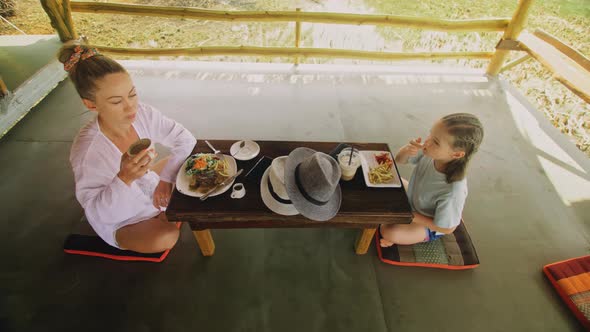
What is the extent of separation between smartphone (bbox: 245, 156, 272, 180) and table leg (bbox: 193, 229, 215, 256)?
53cm

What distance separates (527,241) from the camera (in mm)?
2523

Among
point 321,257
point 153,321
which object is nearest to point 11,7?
point 153,321

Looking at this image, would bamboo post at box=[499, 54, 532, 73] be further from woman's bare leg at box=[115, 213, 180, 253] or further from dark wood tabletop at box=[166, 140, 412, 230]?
woman's bare leg at box=[115, 213, 180, 253]

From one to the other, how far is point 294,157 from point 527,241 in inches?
93.5

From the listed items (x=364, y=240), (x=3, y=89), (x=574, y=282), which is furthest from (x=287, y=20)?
(x=574, y=282)

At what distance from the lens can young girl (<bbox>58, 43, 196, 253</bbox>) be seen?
1.58 meters

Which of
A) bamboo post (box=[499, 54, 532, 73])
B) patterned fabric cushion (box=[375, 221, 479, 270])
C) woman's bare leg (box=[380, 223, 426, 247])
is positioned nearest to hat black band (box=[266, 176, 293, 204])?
woman's bare leg (box=[380, 223, 426, 247])

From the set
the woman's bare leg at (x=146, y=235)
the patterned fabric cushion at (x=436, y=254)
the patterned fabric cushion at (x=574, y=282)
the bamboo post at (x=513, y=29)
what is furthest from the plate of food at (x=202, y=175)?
the bamboo post at (x=513, y=29)

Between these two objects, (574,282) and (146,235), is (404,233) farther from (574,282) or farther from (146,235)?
(146,235)

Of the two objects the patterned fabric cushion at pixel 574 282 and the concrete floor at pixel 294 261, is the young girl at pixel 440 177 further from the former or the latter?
the patterned fabric cushion at pixel 574 282

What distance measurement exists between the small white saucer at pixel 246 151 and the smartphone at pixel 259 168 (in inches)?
2.8

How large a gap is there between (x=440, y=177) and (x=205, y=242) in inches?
69.4

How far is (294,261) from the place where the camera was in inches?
89.7

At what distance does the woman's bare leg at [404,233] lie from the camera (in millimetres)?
2143
